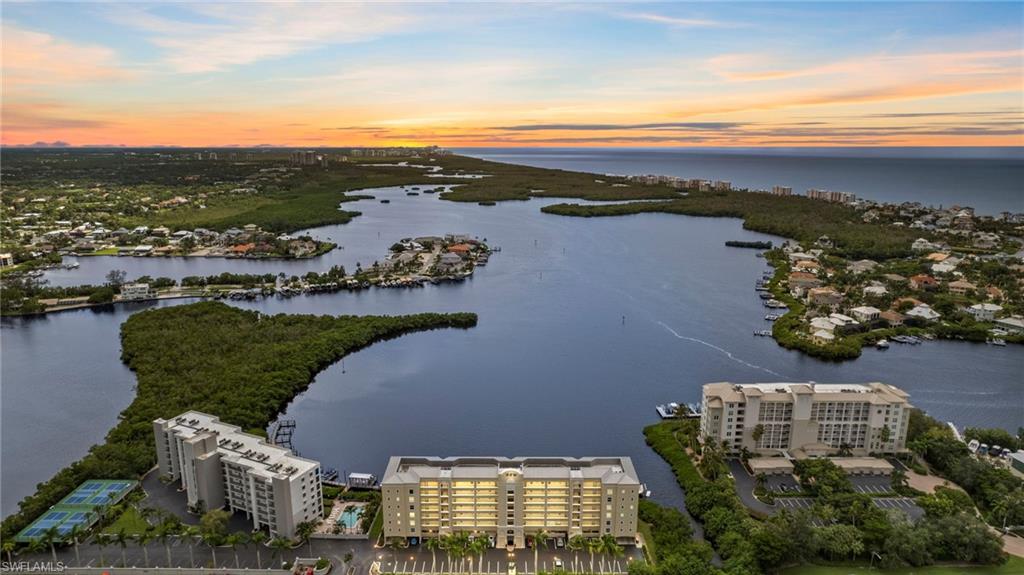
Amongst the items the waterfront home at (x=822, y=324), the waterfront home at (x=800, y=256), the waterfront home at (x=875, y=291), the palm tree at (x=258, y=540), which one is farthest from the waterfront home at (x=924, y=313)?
the palm tree at (x=258, y=540)

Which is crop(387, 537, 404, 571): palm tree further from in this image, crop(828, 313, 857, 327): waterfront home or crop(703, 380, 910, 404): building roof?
crop(828, 313, 857, 327): waterfront home

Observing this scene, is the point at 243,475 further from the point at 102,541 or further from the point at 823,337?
Result: the point at 823,337

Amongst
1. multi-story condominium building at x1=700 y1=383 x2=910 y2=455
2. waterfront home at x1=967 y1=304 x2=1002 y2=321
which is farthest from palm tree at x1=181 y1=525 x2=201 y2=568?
waterfront home at x1=967 y1=304 x2=1002 y2=321

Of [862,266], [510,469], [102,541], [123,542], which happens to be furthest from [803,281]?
[102,541]

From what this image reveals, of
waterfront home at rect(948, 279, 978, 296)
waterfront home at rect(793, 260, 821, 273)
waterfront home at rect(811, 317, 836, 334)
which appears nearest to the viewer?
waterfront home at rect(811, 317, 836, 334)

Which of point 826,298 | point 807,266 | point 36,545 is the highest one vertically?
point 807,266

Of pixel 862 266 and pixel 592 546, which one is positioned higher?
pixel 862 266
